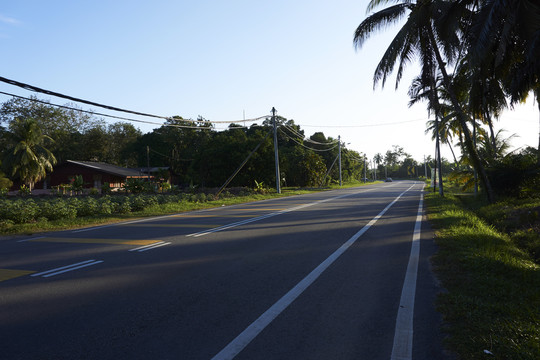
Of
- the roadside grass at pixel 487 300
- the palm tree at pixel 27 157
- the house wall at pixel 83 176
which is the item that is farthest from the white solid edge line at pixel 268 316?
the palm tree at pixel 27 157

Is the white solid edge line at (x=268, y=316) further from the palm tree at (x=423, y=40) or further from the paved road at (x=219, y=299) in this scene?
the palm tree at (x=423, y=40)

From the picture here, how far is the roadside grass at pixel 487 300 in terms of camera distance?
3.31 metres

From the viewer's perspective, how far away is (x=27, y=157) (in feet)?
125

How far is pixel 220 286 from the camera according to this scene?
5406 mm

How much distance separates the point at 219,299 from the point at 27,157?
136 ft

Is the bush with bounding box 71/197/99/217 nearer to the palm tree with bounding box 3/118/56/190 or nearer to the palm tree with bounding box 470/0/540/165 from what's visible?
the palm tree with bounding box 470/0/540/165

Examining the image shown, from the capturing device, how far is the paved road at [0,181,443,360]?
3549 mm

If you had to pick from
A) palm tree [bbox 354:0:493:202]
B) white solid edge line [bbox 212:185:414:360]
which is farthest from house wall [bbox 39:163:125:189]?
white solid edge line [bbox 212:185:414:360]

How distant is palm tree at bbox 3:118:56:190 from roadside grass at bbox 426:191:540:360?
1664 inches

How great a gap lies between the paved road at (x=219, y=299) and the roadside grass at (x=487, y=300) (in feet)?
0.82

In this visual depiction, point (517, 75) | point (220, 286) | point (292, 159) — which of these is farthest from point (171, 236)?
point (292, 159)

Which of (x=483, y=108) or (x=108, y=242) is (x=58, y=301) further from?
(x=483, y=108)

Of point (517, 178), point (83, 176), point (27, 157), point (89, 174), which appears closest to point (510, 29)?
point (517, 178)

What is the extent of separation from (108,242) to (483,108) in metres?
16.2
